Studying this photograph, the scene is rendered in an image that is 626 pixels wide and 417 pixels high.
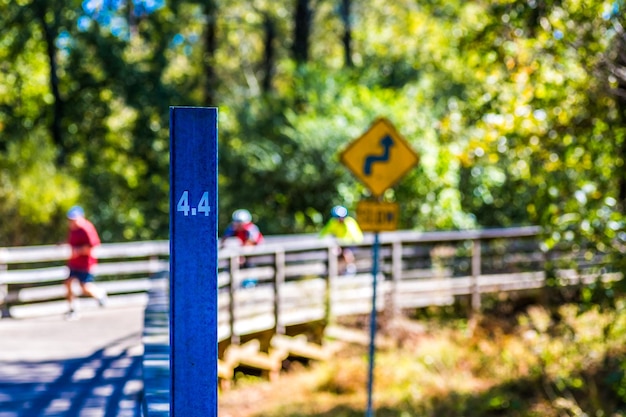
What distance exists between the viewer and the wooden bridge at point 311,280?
42.7 feet

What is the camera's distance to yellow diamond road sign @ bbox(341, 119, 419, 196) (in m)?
9.79

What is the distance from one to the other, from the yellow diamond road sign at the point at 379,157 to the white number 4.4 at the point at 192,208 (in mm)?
6523

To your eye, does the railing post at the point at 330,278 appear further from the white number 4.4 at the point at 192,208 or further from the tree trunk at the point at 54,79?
the tree trunk at the point at 54,79

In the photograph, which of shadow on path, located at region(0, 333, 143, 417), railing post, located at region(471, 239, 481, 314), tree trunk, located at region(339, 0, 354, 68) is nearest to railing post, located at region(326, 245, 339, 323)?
railing post, located at region(471, 239, 481, 314)

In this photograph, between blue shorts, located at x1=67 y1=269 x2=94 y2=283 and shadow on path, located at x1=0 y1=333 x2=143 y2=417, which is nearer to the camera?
shadow on path, located at x1=0 y1=333 x2=143 y2=417

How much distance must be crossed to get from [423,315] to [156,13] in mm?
13456

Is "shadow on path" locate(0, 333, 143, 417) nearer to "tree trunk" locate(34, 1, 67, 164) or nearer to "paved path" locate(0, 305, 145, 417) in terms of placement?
"paved path" locate(0, 305, 145, 417)

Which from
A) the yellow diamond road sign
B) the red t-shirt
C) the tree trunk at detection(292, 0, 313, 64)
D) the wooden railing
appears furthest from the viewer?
the tree trunk at detection(292, 0, 313, 64)

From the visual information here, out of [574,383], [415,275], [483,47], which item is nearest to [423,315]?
[415,275]

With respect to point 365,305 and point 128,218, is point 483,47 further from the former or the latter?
point 128,218

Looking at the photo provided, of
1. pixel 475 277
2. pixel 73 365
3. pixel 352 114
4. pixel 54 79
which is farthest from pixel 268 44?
pixel 73 365

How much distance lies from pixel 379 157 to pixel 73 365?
390 centimetres

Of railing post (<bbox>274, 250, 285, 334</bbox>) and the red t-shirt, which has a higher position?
the red t-shirt

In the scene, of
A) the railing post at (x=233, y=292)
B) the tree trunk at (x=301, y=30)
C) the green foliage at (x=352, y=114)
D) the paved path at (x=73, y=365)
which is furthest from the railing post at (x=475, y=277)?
the tree trunk at (x=301, y=30)
